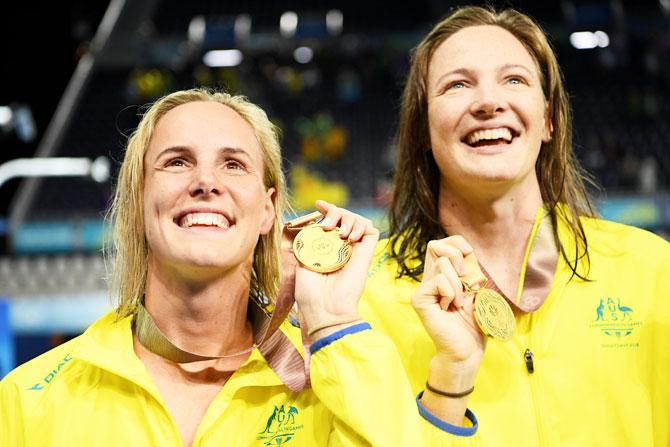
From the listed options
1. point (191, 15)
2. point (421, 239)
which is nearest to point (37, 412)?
point (421, 239)

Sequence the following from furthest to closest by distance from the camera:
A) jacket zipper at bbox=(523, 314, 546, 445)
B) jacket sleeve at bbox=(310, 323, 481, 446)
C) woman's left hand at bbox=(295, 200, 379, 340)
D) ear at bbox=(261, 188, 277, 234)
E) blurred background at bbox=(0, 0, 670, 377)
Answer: blurred background at bbox=(0, 0, 670, 377)
ear at bbox=(261, 188, 277, 234)
jacket zipper at bbox=(523, 314, 546, 445)
woman's left hand at bbox=(295, 200, 379, 340)
jacket sleeve at bbox=(310, 323, 481, 446)

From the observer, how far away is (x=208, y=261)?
1878mm

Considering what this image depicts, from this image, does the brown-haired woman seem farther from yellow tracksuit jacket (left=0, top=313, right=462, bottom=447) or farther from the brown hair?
yellow tracksuit jacket (left=0, top=313, right=462, bottom=447)

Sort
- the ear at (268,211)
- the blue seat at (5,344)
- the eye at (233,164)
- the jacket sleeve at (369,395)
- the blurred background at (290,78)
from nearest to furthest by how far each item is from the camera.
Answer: the jacket sleeve at (369,395)
the eye at (233,164)
the ear at (268,211)
the blue seat at (5,344)
the blurred background at (290,78)

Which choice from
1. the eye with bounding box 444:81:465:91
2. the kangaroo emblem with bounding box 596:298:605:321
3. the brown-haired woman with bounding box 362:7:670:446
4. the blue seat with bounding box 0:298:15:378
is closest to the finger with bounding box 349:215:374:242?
the brown-haired woman with bounding box 362:7:670:446

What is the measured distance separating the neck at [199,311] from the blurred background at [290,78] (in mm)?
6877

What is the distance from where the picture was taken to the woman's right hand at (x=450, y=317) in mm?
1699

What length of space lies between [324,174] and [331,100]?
1761 mm

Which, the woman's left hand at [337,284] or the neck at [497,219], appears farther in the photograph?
the neck at [497,219]

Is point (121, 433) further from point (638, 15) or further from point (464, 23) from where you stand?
point (638, 15)

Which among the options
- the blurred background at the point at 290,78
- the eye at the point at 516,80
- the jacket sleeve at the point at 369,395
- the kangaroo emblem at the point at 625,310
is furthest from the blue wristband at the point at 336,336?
the blurred background at the point at 290,78

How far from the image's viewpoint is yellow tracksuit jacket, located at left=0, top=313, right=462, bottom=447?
69.0 inches

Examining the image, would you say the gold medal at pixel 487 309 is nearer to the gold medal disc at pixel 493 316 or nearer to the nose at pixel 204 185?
the gold medal disc at pixel 493 316

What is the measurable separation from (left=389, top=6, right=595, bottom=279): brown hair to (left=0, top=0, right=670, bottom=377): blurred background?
6.72 m
